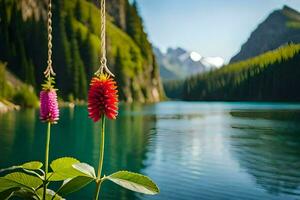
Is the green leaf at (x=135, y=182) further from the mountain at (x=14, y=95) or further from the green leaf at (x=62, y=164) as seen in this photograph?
the mountain at (x=14, y=95)

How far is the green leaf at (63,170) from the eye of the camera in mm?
5093

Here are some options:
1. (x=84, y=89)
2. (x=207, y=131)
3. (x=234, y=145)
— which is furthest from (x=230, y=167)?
(x=84, y=89)

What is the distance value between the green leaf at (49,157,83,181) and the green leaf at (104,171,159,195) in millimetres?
420

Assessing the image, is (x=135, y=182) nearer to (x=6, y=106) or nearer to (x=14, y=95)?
(x=6, y=106)

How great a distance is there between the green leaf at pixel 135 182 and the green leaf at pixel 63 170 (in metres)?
0.42

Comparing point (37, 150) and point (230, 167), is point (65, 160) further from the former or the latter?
point (37, 150)

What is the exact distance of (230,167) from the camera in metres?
39.2

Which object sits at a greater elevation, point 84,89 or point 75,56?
point 75,56

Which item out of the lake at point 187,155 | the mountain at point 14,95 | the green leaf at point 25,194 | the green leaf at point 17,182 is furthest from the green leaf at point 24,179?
the mountain at point 14,95

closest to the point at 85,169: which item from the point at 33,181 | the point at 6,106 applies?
the point at 33,181

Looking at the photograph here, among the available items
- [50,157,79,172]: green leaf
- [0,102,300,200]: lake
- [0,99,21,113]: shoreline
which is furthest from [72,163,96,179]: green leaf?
[0,99,21,113]: shoreline

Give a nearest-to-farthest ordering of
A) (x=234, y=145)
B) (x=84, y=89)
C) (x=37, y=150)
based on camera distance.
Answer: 1. (x=37, y=150)
2. (x=234, y=145)
3. (x=84, y=89)

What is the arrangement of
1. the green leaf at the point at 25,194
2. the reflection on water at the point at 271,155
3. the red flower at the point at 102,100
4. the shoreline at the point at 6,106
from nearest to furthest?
1. the red flower at the point at 102,100
2. the green leaf at the point at 25,194
3. the reflection on water at the point at 271,155
4. the shoreline at the point at 6,106

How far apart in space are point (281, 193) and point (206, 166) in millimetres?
10838
